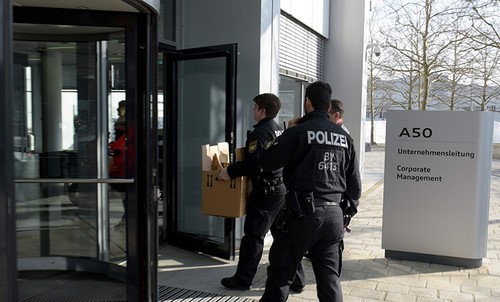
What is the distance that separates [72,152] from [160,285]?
1.54 meters

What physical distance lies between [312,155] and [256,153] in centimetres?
100

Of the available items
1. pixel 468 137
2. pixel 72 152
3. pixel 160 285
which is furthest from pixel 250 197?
pixel 468 137

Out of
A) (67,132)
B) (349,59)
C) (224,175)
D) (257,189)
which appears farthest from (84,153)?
(349,59)

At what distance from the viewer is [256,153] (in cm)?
426

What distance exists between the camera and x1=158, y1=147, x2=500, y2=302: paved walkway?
4547mm

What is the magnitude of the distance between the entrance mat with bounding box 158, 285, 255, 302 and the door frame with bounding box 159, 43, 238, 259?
1.01 meters

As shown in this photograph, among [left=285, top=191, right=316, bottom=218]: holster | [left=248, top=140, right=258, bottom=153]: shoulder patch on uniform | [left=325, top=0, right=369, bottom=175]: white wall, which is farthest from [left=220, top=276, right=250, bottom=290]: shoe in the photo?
[left=325, top=0, right=369, bottom=175]: white wall

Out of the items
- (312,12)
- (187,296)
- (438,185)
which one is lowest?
(187,296)

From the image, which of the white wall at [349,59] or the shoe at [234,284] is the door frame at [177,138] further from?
the white wall at [349,59]

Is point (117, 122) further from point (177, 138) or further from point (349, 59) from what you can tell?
point (349, 59)

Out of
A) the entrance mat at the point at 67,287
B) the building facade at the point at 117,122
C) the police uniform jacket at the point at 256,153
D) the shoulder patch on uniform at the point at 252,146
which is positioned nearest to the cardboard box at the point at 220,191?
the police uniform jacket at the point at 256,153

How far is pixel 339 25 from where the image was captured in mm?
11141

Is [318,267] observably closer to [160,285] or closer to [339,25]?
[160,285]

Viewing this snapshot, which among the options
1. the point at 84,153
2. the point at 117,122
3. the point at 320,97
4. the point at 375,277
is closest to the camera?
the point at 320,97
